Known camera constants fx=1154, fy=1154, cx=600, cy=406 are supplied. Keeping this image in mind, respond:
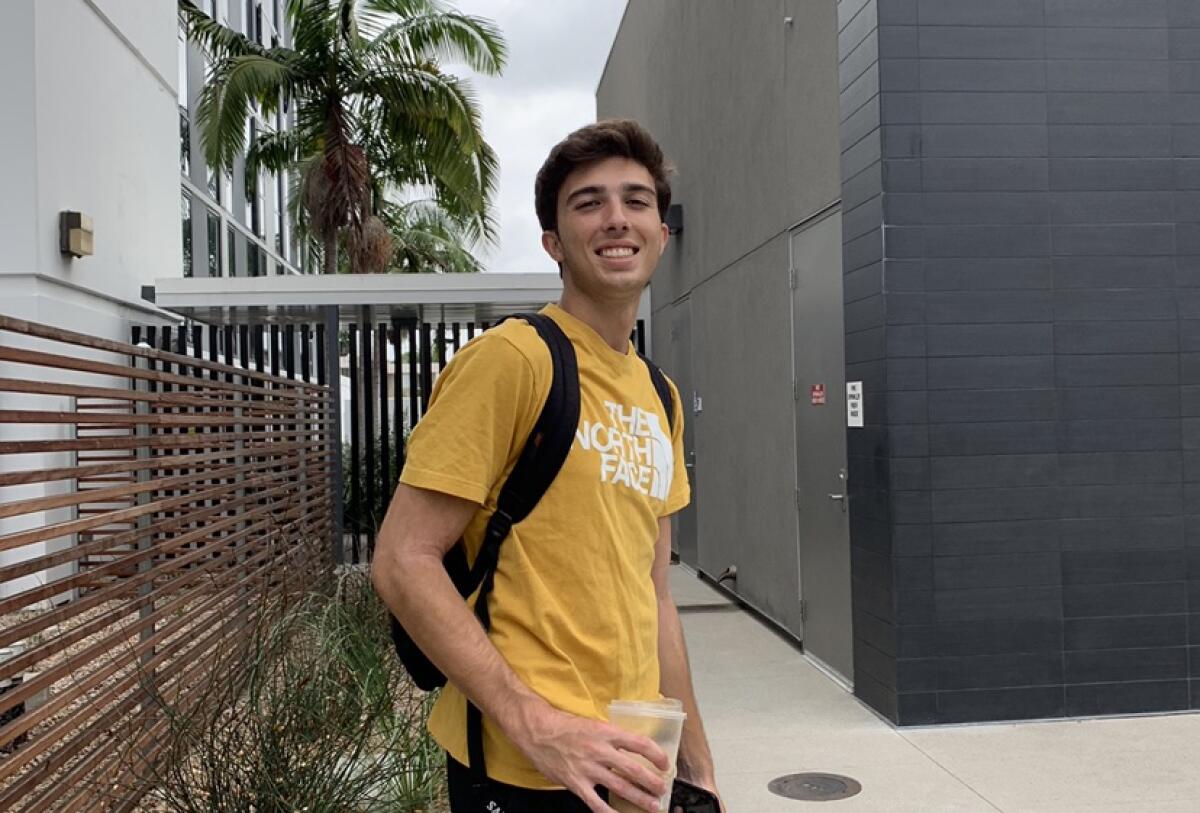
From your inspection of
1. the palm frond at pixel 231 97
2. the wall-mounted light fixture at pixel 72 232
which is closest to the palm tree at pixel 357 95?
the palm frond at pixel 231 97

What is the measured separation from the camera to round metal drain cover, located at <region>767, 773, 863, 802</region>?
16.1 ft

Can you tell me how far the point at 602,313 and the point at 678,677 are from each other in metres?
0.66

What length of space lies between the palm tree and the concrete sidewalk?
1117 centimetres

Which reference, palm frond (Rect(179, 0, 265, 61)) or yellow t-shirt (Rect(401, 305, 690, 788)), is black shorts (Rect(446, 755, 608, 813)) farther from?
palm frond (Rect(179, 0, 265, 61))

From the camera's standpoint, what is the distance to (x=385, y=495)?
38.8ft

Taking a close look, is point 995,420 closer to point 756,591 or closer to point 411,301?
point 756,591

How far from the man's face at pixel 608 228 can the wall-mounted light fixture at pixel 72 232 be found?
33.2 ft

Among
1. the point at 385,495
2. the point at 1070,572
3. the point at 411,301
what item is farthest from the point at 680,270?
the point at 1070,572

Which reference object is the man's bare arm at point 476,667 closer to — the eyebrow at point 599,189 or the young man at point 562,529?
the young man at point 562,529

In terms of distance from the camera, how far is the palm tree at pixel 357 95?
15.4 metres

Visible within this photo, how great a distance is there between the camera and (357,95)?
16156 millimetres

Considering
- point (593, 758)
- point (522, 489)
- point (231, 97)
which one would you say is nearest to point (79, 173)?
point (231, 97)

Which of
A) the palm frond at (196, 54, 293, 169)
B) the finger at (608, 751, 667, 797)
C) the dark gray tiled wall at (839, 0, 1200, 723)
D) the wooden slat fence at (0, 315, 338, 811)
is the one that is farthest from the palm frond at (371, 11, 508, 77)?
the finger at (608, 751, 667, 797)

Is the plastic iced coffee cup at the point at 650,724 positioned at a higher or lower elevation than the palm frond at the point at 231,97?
lower
